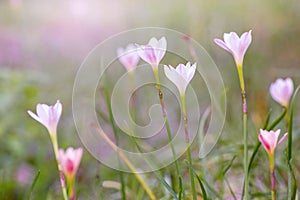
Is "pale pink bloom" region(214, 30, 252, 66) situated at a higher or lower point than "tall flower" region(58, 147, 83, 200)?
higher

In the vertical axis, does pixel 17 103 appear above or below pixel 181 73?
above

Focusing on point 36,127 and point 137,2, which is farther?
point 137,2

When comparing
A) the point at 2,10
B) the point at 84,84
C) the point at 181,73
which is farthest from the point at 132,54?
the point at 2,10

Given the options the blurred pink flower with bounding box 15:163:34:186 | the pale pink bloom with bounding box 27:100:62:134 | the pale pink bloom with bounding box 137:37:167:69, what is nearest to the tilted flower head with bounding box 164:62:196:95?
the pale pink bloom with bounding box 137:37:167:69

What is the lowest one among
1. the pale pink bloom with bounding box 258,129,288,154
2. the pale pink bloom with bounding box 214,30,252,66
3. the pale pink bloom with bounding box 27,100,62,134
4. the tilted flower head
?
the pale pink bloom with bounding box 258,129,288,154

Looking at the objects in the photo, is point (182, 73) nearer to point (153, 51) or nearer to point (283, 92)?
point (153, 51)

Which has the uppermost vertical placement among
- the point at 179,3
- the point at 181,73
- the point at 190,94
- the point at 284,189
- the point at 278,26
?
the point at 179,3

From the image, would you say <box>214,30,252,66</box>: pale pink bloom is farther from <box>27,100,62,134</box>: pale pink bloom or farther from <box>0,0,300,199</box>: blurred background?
<box>0,0,300,199</box>: blurred background

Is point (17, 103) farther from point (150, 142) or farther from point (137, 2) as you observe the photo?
point (137, 2)
